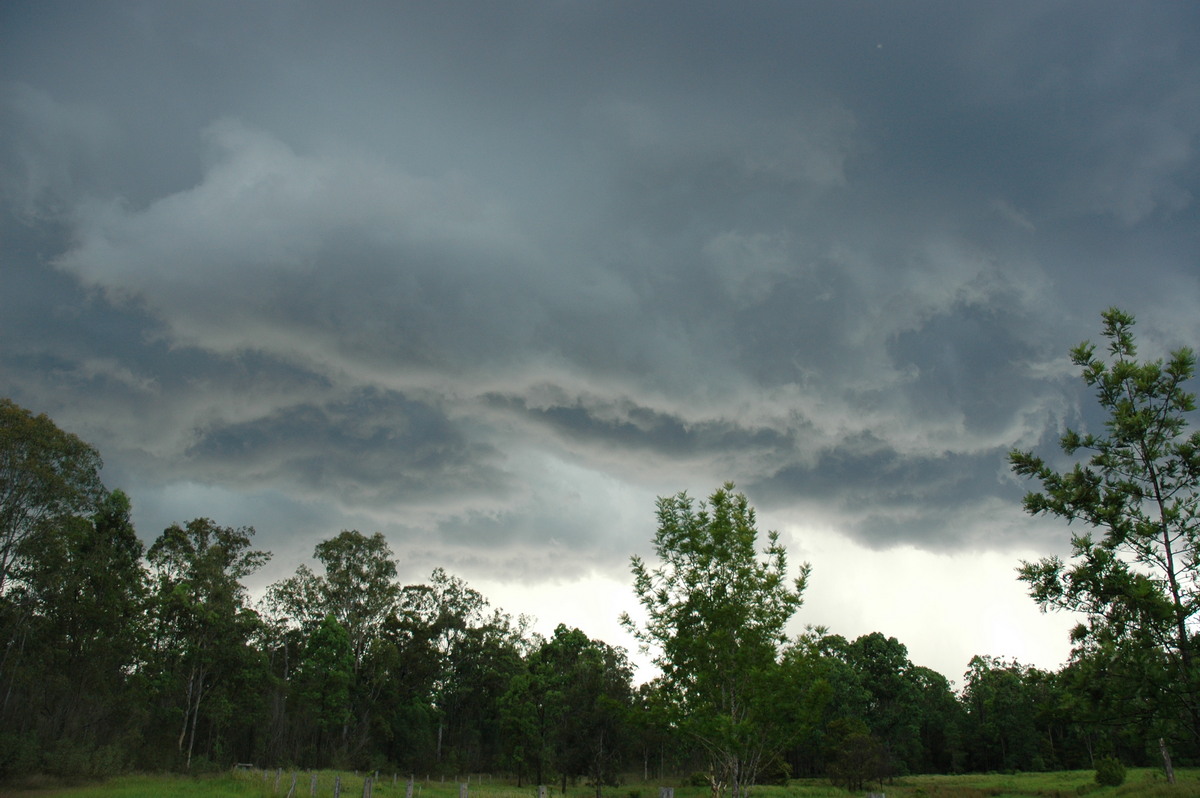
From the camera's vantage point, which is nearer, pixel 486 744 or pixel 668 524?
pixel 668 524

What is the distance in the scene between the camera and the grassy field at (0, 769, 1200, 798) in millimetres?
33281

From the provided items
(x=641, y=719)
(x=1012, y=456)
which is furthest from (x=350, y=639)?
(x=1012, y=456)

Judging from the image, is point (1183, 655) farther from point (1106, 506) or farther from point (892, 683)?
point (892, 683)

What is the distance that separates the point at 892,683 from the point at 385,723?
6516 cm

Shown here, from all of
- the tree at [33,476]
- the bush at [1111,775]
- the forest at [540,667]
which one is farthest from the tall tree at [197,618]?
the bush at [1111,775]

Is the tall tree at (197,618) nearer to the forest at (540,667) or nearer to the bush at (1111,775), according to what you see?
the forest at (540,667)

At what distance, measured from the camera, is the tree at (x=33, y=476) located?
124ft

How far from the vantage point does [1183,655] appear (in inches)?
439

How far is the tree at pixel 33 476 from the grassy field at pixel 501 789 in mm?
13708

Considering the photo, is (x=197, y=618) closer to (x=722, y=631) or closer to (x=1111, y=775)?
(x=722, y=631)

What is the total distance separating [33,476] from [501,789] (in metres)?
35.8

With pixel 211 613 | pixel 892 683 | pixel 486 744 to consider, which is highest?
pixel 211 613

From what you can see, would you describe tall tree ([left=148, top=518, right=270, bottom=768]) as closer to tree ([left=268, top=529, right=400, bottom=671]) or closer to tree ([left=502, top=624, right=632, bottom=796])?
tree ([left=268, top=529, right=400, bottom=671])

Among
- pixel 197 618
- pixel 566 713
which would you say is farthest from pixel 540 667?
pixel 197 618
